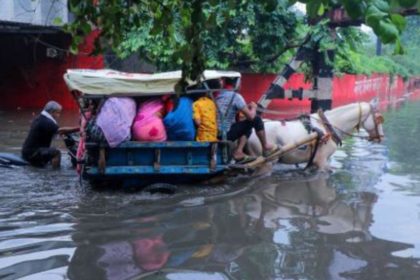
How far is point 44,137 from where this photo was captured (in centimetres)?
929

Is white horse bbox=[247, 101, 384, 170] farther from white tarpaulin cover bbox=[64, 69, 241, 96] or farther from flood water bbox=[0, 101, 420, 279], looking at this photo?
white tarpaulin cover bbox=[64, 69, 241, 96]

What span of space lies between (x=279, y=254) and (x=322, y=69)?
26.8 feet

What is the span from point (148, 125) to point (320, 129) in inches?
120

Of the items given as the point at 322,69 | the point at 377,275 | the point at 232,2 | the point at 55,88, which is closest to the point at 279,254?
the point at 377,275

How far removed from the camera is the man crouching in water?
912 cm

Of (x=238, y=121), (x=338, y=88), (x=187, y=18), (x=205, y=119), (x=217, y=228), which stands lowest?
(x=217, y=228)

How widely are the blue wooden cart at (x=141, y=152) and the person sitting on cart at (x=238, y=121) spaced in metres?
→ 0.36

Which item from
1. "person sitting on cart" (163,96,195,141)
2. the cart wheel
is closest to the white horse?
"person sitting on cart" (163,96,195,141)

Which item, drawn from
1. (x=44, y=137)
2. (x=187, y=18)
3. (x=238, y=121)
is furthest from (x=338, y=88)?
(x=187, y=18)

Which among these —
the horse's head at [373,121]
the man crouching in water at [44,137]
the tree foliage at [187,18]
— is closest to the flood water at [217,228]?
the man crouching in water at [44,137]

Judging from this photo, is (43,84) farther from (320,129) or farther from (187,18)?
(187,18)

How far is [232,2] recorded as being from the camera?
241 cm

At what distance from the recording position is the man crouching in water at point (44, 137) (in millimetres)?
9125

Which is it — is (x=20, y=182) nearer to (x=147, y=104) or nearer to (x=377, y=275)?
(x=147, y=104)
